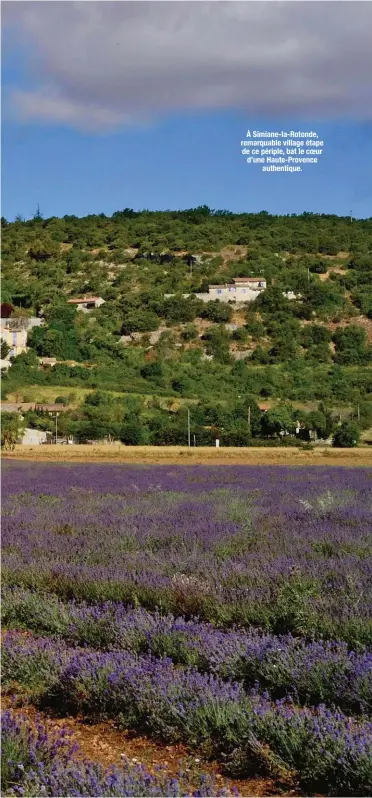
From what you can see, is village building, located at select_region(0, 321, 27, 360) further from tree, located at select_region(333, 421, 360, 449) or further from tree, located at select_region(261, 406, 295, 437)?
tree, located at select_region(333, 421, 360, 449)

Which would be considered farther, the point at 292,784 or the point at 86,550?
the point at 86,550

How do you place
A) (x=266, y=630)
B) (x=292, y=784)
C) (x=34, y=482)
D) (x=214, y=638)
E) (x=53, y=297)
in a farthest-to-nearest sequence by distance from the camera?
(x=53, y=297) < (x=34, y=482) < (x=266, y=630) < (x=214, y=638) < (x=292, y=784)

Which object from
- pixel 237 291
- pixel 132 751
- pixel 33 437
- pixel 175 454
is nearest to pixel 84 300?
pixel 237 291

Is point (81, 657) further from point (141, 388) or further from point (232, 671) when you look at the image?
point (141, 388)

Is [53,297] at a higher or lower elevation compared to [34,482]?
higher

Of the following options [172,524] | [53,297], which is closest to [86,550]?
[172,524]

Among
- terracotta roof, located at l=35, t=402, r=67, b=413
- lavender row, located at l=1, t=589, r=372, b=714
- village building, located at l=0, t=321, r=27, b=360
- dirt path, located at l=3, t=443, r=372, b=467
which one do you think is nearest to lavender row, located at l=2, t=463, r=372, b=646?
lavender row, located at l=1, t=589, r=372, b=714
